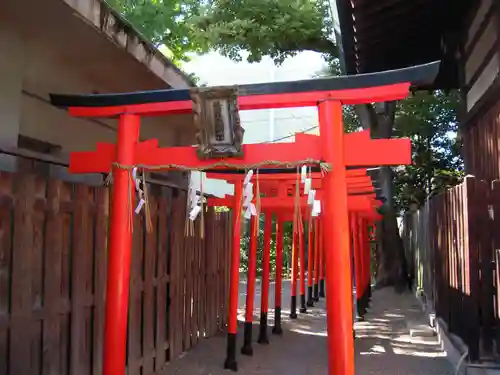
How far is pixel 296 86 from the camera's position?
351 centimetres

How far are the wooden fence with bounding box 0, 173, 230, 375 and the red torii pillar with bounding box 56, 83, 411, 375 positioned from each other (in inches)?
16.1

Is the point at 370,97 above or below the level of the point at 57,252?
above

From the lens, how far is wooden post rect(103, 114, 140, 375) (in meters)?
3.73

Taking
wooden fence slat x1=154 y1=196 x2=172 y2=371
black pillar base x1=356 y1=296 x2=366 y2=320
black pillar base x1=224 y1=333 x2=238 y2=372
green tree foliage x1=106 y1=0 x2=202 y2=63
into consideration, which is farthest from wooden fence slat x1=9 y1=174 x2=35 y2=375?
green tree foliage x1=106 y1=0 x2=202 y2=63

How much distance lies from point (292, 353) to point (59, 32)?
4.92 meters

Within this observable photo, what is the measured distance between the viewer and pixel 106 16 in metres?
4.05

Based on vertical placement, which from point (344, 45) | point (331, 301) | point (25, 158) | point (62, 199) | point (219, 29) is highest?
point (219, 29)

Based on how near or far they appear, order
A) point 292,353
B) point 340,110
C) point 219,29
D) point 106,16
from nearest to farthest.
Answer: point 340,110 < point 106,16 < point 292,353 < point 219,29

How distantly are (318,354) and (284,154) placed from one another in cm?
435

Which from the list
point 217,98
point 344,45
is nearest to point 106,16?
point 217,98

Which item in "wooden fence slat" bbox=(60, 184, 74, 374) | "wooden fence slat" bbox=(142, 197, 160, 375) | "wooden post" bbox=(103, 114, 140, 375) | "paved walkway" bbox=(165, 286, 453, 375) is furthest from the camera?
"paved walkway" bbox=(165, 286, 453, 375)

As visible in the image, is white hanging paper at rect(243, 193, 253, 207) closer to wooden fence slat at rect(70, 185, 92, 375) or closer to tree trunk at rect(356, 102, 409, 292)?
wooden fence slat at rect(70, 185, 92, 375)

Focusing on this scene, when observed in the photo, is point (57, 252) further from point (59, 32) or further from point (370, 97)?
point (370, 97)

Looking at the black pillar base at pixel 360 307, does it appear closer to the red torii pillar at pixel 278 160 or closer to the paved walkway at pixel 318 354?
the paved walkway at pixel 318 354
